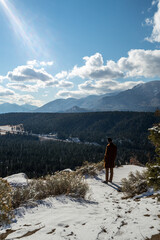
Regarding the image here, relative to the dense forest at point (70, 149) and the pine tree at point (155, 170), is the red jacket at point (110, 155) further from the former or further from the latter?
the pine tree at point (155, 170)

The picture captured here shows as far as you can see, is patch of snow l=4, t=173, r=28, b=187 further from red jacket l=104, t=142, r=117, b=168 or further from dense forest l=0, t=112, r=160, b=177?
dense forest l=0, t=112, r=160, b=177

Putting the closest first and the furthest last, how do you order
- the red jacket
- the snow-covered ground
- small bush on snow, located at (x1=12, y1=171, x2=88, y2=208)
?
the snow-covered ground, small bush on snow, located at (x1=12, y1=171, x2=88, y2=208), the red jacket

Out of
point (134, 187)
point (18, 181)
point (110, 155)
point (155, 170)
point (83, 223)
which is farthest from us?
point (110, 155)

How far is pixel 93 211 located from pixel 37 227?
1.45 m

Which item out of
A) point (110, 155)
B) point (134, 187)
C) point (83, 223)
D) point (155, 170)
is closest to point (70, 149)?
point (110, 155)

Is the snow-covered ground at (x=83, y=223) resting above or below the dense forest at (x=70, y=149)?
above

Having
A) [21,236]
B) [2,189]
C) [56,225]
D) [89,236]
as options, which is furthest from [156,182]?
[2,189]

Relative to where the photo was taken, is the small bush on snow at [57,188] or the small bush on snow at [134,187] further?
the small bush on snow at [134,187]

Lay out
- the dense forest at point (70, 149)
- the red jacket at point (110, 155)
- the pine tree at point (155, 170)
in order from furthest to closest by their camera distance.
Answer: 1. the dense forest at point (70, 149)
2. the red jacket at point (110, 155)
3. the pine tree at point (155, 170)

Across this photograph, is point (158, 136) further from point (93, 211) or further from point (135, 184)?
point (135, 184)

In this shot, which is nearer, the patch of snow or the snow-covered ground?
the snow-covered ground

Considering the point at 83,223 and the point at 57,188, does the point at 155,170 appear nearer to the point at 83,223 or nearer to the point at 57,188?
the point at 83,223

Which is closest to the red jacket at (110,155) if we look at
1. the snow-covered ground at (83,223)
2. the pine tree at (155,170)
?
the snow-covered ground at (83,223)

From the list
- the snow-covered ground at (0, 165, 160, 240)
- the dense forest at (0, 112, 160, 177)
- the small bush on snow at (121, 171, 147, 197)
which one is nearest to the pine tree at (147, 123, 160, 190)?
the snow-covered ground at (0, 165, 160, 240)
